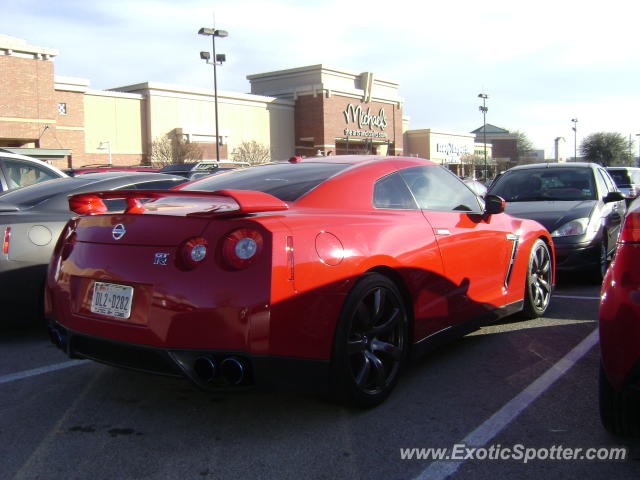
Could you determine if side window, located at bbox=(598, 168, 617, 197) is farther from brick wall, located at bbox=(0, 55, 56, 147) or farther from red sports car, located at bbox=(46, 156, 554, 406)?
brick wall, located at bbox=(0, 55, 56, 147)

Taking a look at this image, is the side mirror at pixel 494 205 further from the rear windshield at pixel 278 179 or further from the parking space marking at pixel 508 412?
the rear windshield at pixel 278 179

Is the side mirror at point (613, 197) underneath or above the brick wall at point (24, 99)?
underneath

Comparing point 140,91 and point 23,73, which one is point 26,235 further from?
point 140,91

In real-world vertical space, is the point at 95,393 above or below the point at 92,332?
below

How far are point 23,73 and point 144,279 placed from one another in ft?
146

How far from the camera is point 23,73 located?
4209 centimetres

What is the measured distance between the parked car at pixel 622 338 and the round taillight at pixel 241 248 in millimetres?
1600

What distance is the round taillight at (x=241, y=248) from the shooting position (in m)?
3.03

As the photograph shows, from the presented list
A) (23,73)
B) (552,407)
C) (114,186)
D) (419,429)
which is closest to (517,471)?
(419,429)

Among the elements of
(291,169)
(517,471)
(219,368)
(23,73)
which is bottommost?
(517,471)

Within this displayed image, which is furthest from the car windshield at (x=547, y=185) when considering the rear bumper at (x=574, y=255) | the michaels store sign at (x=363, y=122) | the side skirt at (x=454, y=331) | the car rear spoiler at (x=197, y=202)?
the michaels store sign at (x=363, y=122)

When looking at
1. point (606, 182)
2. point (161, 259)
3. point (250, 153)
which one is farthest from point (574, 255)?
point (250, 153)

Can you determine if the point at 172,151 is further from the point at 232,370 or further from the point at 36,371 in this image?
the point at 232,370

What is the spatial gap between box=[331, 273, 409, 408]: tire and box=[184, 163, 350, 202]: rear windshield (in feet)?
2.39
